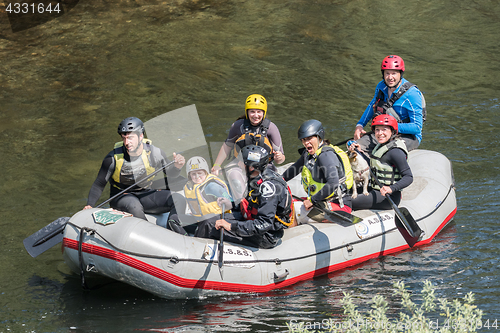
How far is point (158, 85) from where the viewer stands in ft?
39.1

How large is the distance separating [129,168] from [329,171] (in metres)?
2.14

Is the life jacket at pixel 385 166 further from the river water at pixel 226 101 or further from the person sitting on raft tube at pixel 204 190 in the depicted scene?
the person sitting on raft tube at pixel 204 190

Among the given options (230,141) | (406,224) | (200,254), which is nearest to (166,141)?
(230,141)

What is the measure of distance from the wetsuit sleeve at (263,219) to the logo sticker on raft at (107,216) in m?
1.23

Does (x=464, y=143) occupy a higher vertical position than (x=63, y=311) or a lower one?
higher

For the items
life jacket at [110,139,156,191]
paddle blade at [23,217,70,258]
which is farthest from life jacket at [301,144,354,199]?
paddle blade at [23,217,70,258]

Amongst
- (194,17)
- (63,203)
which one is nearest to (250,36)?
(194,17)

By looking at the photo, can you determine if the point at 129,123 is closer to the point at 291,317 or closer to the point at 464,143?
Answer: the point at 291,317

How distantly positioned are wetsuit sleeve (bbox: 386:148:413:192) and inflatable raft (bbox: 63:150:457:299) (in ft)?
1.63

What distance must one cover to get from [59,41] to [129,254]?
1030 cm

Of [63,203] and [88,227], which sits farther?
[63,203]

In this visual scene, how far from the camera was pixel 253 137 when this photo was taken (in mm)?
6426

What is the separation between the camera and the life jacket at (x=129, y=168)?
587 cm

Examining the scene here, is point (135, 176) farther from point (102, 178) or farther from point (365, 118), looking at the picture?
point (365, 118)
